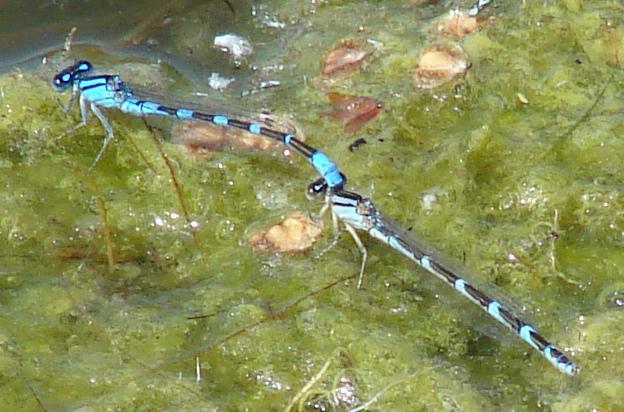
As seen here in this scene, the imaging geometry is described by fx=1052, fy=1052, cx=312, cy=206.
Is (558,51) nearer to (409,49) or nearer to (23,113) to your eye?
(409,49)

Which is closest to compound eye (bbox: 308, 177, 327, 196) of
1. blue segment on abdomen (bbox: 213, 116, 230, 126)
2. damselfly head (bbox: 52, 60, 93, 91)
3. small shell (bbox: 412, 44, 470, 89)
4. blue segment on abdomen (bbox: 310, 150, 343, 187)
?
blue segment on abdomen (bbox: 310, 150, 343, 187)

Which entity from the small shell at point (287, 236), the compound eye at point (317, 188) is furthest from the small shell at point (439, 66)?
the small shell at point (287, 236)

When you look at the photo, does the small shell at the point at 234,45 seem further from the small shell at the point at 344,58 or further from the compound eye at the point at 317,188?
the compound eye at the point at 317,188

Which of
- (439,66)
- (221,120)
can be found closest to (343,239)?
(221,120)

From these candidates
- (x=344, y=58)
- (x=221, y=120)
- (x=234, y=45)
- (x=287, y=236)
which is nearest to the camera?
(x=287, y=236)

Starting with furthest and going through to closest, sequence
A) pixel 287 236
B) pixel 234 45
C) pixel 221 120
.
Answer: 1. pixel 234 45
2. pixel 221 120
3. pixel 287 236

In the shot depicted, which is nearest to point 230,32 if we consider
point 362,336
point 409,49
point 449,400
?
point 409,49

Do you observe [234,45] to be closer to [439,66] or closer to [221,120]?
[221,120]
